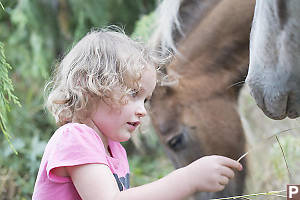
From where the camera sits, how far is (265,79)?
3.96ft

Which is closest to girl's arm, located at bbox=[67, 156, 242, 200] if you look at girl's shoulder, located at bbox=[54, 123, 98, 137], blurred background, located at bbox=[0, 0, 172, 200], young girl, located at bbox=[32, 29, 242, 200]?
young girl, located at bbox=[32, 29, 242, 200]

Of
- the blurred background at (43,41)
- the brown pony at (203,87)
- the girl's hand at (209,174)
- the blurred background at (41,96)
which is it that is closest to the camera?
the girl's hand at (209,174)

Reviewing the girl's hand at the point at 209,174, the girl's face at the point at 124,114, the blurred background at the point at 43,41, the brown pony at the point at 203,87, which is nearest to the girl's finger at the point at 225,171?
the girl's hand at the point at 209,174

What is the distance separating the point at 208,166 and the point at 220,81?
3.83ft

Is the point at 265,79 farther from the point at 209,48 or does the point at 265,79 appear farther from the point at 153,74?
the point at 209,48

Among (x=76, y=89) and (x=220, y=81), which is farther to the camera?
(x=220, y=81)

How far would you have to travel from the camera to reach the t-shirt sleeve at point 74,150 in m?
1.05

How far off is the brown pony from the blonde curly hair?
2.78ft

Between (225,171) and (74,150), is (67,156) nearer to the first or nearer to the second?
(74,150)

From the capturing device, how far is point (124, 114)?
3.69ft

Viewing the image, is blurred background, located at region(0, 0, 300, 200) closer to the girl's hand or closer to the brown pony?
the brown pony

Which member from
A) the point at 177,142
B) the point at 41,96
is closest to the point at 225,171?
the point at 177,142

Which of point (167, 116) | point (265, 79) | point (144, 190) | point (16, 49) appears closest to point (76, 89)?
point (144, 190)

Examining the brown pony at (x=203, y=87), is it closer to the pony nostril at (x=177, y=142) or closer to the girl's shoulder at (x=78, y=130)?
the pony nostril at (x=177, y=142)
